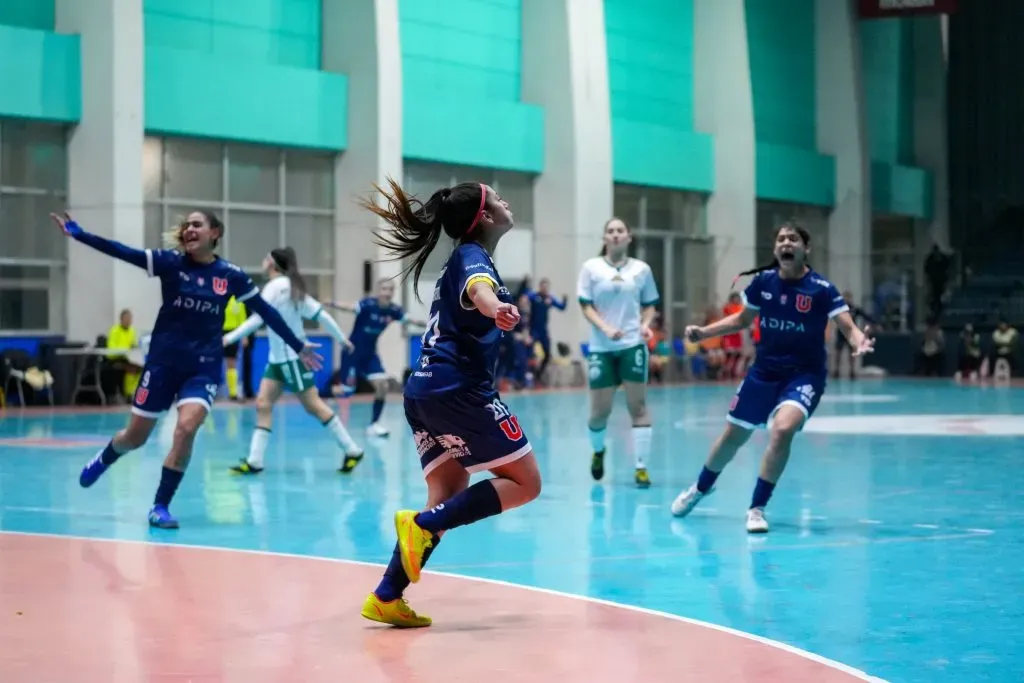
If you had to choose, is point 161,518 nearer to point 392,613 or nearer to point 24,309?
point 392,613

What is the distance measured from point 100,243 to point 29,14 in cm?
1594

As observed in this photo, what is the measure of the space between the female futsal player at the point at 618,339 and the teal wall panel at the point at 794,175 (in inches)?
1071

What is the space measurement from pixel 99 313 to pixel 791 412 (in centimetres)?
1668

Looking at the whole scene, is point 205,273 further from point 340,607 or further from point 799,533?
point 799,533

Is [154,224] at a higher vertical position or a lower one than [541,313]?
higher

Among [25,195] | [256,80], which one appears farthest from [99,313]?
[256,80]

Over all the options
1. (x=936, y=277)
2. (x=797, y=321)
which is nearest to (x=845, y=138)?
(x=936, y=277)

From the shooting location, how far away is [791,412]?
31.0ft

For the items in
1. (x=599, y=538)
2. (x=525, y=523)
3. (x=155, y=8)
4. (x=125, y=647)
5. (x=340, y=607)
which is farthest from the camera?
(x=155, y=8)

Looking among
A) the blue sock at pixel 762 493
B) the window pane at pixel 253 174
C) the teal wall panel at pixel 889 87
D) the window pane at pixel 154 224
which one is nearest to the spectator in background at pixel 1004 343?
the teal wall panel at pixel 889 87

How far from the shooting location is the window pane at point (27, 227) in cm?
2372

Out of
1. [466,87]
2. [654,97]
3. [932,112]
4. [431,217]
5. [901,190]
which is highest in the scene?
[932,112]

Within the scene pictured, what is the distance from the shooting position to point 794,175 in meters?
41.1

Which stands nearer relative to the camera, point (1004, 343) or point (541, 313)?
point (541, 313)
